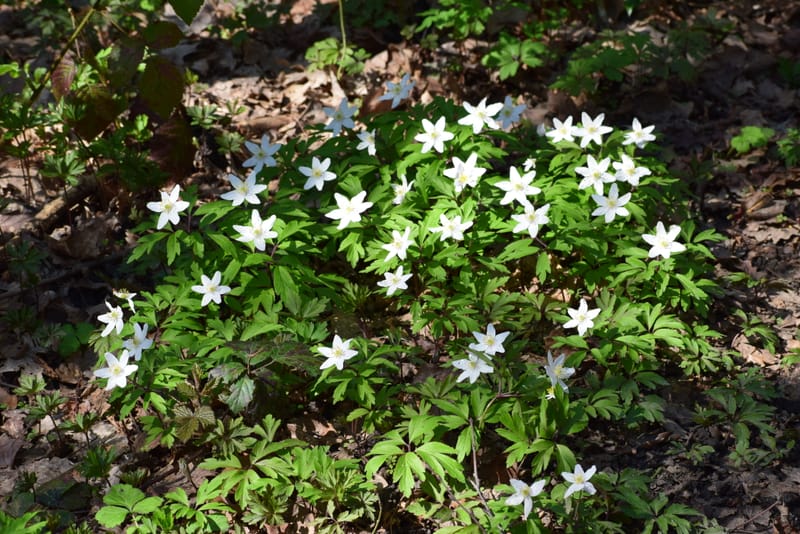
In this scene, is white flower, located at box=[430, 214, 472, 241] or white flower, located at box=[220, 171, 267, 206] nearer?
white flower, located at box=[430, 214, 472, 241]

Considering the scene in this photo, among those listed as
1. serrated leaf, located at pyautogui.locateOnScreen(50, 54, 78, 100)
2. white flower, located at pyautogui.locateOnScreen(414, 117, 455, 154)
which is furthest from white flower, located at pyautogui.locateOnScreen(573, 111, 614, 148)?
serrated leaf, located at pyautogui.locateOnScreen(50, 54, 78, 100)

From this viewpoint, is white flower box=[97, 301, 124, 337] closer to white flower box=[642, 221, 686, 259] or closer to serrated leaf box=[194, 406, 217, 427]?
serrated leaf box=[194, 406, 217, 427]

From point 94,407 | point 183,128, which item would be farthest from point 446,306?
point 183,128

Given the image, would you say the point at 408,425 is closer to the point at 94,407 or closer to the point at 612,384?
the point at 612,384

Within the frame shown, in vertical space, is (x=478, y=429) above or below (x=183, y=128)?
below

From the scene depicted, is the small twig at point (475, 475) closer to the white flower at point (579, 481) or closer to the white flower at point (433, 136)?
the white flower at point (579, 481)

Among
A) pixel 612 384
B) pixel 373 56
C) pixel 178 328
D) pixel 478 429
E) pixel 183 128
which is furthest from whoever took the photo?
pixel 373 56

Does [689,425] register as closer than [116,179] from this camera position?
Yes
